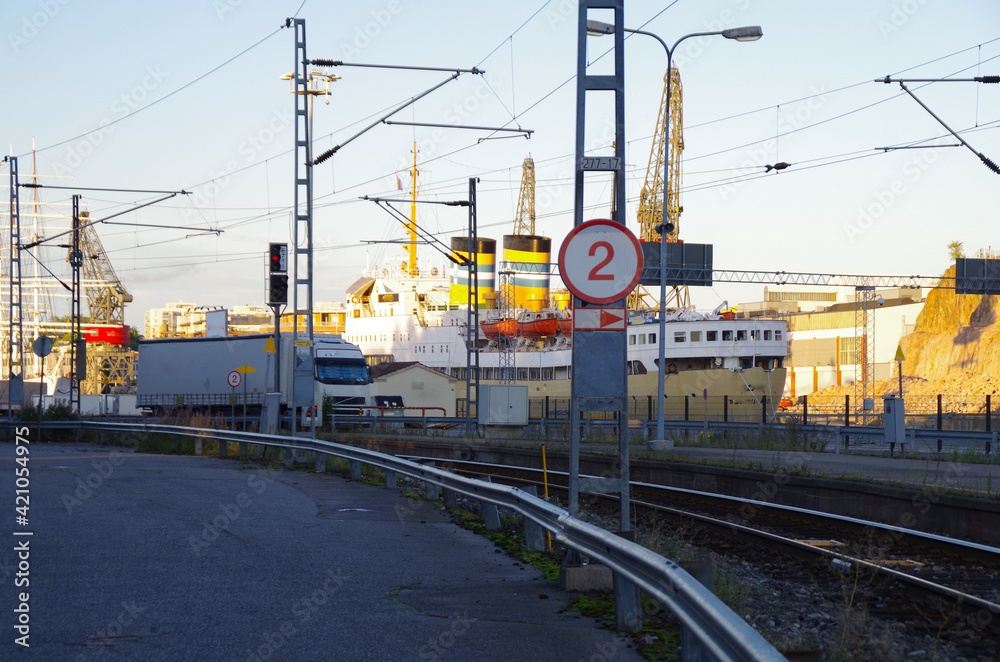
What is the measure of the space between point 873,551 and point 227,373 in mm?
38938

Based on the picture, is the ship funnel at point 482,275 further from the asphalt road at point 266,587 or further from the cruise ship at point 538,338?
the asphalt road at point 266,587

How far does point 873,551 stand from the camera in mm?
10688

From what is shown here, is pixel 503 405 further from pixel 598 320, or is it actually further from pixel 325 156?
pixel 598 320

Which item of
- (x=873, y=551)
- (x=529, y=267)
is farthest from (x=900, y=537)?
(x=529, y=267)

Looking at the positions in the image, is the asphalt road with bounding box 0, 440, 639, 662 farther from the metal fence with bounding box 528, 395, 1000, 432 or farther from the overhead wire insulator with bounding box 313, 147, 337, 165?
the metal fence with bounding box 528, 395, 1000, 432

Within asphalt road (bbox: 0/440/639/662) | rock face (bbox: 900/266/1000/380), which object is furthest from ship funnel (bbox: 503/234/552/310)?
asphalt road (bbox: 0/440/639/662)

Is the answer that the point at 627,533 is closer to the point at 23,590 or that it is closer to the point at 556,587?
the point at 556,587

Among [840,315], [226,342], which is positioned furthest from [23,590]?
[840,315]

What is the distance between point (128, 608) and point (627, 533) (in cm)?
332

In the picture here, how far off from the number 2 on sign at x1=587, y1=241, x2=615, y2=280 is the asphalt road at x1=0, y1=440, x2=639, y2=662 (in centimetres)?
243

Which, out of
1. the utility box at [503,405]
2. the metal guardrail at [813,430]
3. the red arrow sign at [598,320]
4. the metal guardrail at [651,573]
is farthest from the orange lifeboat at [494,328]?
the red arrow sign at [598,320]

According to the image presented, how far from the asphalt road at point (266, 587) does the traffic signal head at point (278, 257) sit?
11.8 meters

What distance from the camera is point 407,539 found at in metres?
10.7

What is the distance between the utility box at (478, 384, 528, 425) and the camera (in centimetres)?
3519
